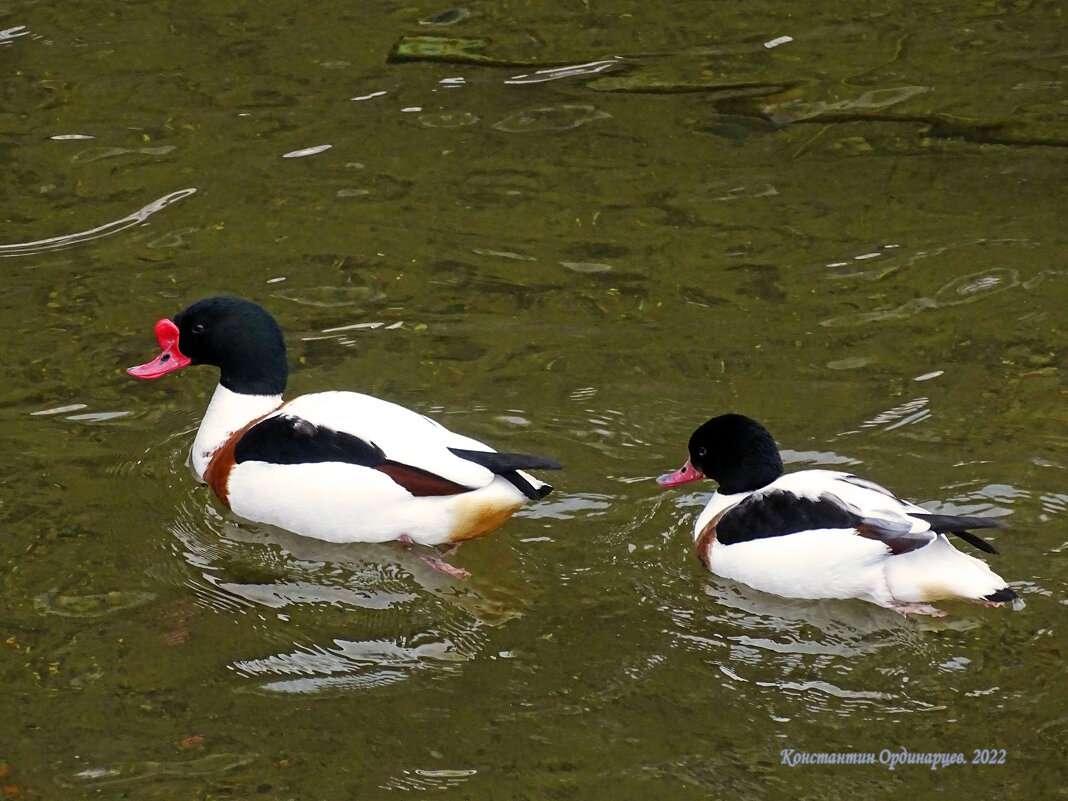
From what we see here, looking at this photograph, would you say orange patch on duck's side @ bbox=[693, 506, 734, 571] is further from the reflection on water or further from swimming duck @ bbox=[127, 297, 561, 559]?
the reflection on water

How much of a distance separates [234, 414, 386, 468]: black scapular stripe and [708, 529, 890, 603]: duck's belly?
1.56m

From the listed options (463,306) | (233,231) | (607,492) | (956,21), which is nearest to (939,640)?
(607,492)

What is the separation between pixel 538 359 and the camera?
7.45 meters

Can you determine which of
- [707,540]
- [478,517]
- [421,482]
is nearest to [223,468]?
[421,482]

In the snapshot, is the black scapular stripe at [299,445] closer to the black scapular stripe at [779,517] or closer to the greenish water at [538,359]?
the greenish water at [538,359]

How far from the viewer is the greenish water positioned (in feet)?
16.9

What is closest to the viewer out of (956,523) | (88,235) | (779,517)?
(956,523)

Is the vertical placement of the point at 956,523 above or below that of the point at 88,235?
below

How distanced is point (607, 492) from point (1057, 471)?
6.22ft

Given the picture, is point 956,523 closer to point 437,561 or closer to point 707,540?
point 707,540

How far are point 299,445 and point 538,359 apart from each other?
1609mm

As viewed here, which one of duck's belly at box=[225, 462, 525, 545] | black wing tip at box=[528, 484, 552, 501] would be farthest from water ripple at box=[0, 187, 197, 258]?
black wing tip at box=[528, 484, 552, 501]

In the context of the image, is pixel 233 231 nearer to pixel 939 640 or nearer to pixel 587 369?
pixel 587 369

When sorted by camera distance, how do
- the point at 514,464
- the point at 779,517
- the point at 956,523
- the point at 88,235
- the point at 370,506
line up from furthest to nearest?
1. the point at 88,235
2. the point at 370,506
3. the point at 514,464
4. the point at 779,517
5. the point at 956,523
